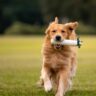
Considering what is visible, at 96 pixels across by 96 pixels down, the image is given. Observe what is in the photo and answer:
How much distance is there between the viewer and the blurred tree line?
331 feet

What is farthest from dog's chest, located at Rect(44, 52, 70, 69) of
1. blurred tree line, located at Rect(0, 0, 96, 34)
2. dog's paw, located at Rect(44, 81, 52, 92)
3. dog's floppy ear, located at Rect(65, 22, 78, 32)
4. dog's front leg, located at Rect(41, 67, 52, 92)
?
blurred tree line, located at Rect(0, 0, 96, 34)

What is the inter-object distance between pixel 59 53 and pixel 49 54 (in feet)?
0.69

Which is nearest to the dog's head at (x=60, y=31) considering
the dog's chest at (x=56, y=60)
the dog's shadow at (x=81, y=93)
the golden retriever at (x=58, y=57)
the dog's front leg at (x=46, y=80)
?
the golden retriever at (x=58, y=57)

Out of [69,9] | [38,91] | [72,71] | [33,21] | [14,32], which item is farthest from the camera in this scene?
[33,21]

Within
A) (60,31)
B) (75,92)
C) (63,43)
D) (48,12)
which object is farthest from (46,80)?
(48,12)

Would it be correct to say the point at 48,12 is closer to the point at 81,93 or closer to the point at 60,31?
the point at 81,93

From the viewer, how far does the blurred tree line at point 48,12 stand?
101 meters

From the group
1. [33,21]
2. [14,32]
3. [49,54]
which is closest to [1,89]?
[49,54]

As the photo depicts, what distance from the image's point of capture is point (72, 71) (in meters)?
13.2

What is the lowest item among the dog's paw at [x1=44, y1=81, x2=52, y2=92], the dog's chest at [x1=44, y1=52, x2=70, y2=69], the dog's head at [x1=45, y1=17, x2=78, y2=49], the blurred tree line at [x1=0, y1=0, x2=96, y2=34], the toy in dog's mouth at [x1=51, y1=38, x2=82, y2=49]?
the dog's paw at [x1=44, y1=81, x2=52, y2=92]

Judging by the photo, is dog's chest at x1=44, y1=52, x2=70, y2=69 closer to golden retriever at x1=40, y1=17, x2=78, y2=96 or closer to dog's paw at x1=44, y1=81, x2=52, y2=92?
golden retriever at x1=40, y1=17, x2=78, y2=96

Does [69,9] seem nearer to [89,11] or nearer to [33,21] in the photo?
[89,11]

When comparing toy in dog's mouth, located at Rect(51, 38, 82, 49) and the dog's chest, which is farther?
the dog's chest

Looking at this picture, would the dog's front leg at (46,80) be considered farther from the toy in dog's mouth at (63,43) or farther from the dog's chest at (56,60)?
the toy in dog's mouth at (63,43)
